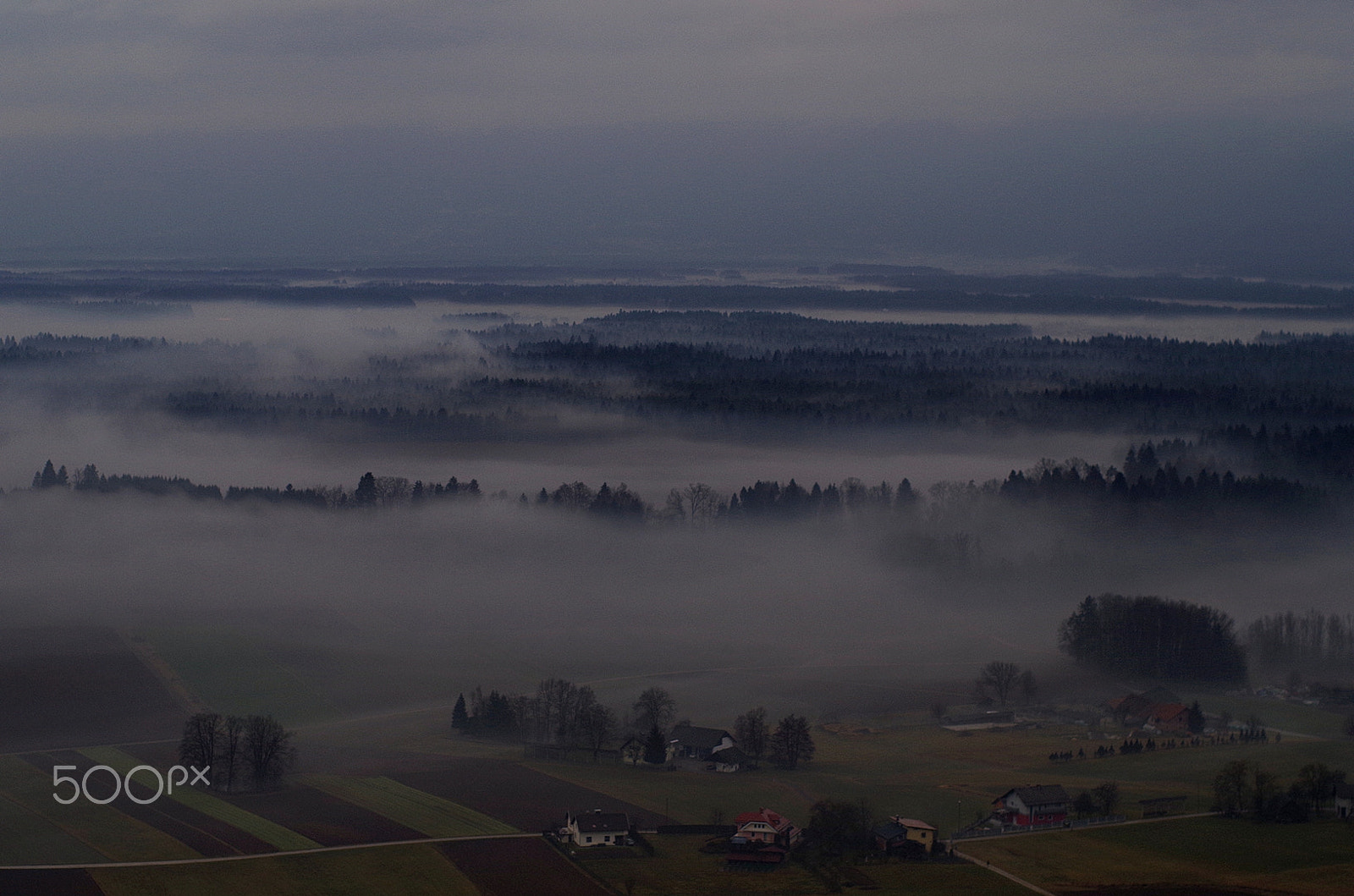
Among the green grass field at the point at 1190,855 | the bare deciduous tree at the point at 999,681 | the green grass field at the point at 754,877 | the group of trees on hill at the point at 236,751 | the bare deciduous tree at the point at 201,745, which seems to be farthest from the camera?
the bare deciduous tree at the point at 999,681

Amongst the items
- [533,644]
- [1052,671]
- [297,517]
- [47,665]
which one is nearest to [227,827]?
[47,665]

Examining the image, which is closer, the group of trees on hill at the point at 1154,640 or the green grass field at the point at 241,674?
the green grass field at the point at 241,674

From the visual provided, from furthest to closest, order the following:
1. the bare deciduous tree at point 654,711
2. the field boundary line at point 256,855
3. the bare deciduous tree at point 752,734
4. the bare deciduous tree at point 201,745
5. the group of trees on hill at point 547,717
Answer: the bare deciduous tree at point 654,711 < the group of trees on hill at point 547,717 < the bare deciduous tree at point 752,734 < the bare deciduous tree at point 201,745 < the field boundary line at point 256,855

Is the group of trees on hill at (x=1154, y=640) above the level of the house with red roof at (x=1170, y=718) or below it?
above

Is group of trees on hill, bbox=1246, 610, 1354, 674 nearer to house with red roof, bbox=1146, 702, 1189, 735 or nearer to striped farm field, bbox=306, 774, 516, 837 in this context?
house with red roof, bbox=1146, 702, 1189, 735

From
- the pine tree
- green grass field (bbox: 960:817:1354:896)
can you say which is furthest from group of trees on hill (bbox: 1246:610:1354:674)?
the pine tree

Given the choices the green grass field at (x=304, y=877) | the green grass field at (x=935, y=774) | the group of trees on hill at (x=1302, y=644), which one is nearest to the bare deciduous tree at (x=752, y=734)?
the green grass field at (x=935, y=774)

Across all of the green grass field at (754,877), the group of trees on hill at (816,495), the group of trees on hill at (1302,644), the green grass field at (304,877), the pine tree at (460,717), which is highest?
the group of trees on hill at (816,495)

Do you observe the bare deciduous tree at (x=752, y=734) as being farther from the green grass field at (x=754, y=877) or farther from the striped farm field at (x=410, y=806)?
the striped farm field at (x=410, y=806)
